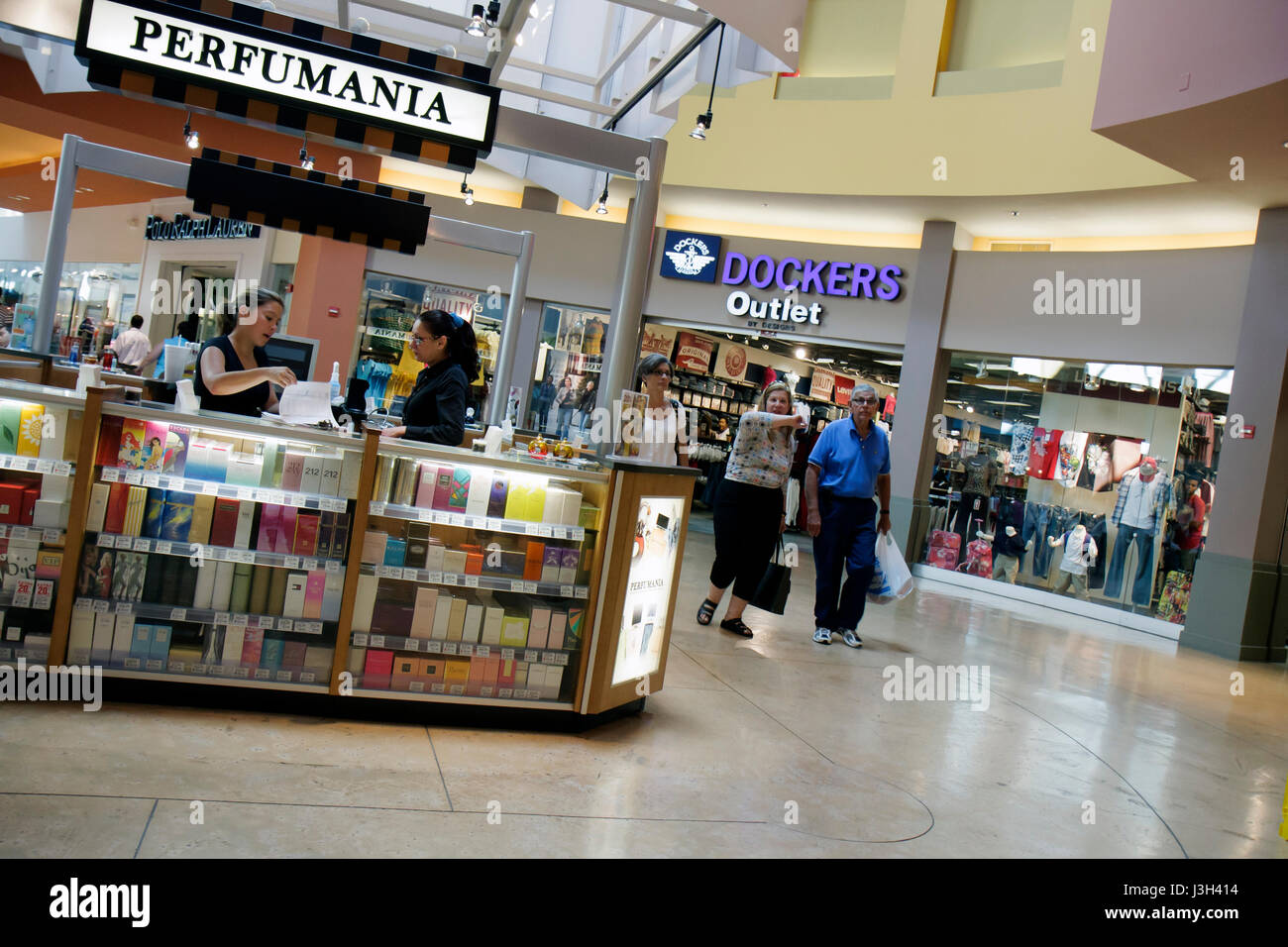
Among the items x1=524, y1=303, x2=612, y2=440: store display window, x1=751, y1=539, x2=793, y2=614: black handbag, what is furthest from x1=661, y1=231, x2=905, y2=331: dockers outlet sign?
x1=751, y1=539, x2=793, y2=614: black handbag

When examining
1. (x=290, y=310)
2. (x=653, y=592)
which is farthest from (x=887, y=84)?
(x=653, y=592)

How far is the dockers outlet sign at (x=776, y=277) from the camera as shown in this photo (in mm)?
12570

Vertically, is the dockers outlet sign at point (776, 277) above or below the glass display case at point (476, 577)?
above

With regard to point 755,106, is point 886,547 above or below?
below

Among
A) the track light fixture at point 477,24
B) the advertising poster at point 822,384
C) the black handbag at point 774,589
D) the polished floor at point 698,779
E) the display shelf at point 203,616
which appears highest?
the track light fixture at point 477,24

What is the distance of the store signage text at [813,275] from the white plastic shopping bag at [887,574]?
263 inches

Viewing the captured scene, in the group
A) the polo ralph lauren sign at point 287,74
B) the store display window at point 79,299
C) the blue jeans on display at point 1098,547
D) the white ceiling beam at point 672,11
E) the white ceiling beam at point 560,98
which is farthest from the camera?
A: the store display window at point 79,299

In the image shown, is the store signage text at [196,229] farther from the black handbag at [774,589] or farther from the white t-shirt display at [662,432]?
the black handbag at [774,589]

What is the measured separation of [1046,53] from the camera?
35.9ft

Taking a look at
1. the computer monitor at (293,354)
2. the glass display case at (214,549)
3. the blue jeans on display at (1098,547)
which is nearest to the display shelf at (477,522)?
the glass display case at (214,549)

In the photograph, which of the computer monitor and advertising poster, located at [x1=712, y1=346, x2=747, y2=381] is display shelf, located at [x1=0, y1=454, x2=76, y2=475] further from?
advertising poster, located at [x1=712, y1=346, x2=747, y2=381]

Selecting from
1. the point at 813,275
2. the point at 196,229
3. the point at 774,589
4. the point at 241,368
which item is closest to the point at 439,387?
the point at 241,368

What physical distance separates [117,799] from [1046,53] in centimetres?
1183

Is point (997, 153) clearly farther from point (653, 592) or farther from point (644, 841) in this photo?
point (644, 841)
